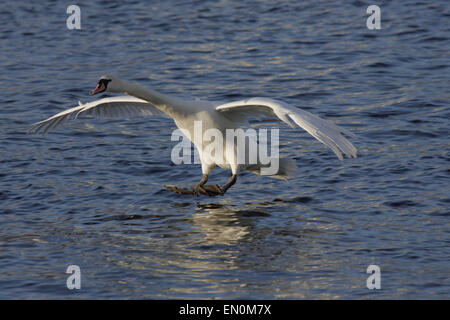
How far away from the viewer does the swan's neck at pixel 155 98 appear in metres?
11.0

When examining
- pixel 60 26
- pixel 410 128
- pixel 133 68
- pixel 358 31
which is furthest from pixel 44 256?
pixel 60 26

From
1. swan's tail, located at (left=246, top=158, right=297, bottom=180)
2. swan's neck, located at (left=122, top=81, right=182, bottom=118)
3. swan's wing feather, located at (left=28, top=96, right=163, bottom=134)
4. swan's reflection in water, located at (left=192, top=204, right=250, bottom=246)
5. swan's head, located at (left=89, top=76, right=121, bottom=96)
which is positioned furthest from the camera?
swan's wing feather, located at (left=28, top=96, right=163, bottom=134)

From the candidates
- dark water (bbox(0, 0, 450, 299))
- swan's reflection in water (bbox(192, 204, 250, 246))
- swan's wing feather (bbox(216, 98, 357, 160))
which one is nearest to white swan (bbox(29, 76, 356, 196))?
swan's wing feather (bbox(216, 98, 357, 160))

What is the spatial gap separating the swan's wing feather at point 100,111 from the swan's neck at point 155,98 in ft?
4.07

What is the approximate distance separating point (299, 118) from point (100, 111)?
4.17 meters

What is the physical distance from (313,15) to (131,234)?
1247 cm

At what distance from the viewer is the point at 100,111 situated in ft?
41.8

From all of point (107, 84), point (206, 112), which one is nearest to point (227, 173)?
point (206, 112)

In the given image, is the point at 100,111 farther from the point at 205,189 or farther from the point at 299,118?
the point at 299,118

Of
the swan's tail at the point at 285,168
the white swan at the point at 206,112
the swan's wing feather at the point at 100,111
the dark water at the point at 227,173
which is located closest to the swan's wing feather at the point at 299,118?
the white swan at the point at 206,112

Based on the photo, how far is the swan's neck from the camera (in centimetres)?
1097

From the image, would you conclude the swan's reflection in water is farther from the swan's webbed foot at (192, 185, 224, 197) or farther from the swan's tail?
the swan's tail

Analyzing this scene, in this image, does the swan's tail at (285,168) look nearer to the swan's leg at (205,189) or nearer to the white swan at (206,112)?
the white swan at (206,112)

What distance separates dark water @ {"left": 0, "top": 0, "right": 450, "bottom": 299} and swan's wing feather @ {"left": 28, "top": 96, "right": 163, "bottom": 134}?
2.77ft
